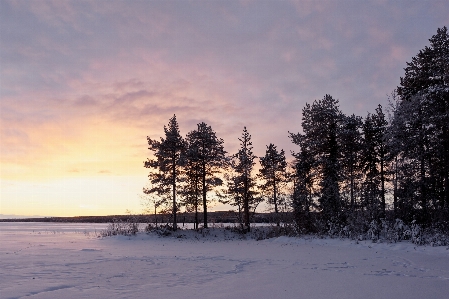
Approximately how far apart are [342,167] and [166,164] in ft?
61.2

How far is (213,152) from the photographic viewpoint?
41188 millimetres

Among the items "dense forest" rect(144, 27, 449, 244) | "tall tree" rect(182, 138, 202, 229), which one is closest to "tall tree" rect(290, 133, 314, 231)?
"dense forest" rect(144, 27, 449, 244)

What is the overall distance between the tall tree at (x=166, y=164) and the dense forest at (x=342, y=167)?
112 millimetres

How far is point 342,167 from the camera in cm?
3394

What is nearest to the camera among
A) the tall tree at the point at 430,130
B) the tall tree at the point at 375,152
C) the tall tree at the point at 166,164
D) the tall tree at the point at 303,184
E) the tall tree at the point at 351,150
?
the tall tree at the point at 430,130

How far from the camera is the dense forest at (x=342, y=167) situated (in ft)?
86.8

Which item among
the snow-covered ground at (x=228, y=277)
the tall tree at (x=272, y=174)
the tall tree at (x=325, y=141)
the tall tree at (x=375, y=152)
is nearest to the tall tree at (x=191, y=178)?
the tall tree at (x=272, y=174)

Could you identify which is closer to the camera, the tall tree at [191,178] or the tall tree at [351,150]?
the tall tree at [351,150]

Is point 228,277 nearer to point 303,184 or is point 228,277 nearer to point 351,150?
point 303,184

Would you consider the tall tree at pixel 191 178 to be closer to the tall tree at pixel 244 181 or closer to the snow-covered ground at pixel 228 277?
the tall tree at pixel 244 181

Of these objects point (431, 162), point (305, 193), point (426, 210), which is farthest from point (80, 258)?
point (431, 162)

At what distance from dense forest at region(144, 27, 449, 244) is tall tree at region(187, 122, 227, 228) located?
0.39ft

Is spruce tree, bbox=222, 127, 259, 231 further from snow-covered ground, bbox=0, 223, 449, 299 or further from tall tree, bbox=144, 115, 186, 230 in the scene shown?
snow-covered ground, bbox=0, 223, 449, 299

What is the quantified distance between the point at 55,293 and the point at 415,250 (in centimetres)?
1622
